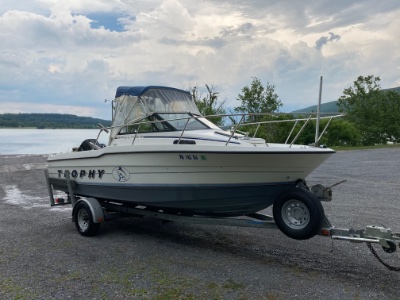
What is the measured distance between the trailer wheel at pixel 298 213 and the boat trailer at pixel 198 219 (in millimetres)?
120

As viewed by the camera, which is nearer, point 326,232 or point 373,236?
point 373,236

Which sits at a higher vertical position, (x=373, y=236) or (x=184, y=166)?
(x=184, y=166)

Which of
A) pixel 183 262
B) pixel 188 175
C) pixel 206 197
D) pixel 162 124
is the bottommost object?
pixel 183 262

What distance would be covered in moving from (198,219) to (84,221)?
2.06 meters

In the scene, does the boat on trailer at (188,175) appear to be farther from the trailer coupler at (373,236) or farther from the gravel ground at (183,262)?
the gravel ground at (183,262)

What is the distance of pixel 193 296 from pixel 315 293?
1251mm

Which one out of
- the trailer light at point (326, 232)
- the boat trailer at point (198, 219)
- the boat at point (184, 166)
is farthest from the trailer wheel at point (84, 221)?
the trailer light at point (326, 232)

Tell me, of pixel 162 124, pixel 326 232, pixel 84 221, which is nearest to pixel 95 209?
pixel 84 221

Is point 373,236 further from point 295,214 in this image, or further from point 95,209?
point 95,209

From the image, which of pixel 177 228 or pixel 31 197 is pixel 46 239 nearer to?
pixel 177 228

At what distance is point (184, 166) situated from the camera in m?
5.05

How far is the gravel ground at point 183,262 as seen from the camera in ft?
13.1

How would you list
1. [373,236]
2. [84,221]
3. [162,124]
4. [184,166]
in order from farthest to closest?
[84,221] < [162,124] < [184,166] < [373,236]

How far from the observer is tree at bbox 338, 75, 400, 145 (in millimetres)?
43625
